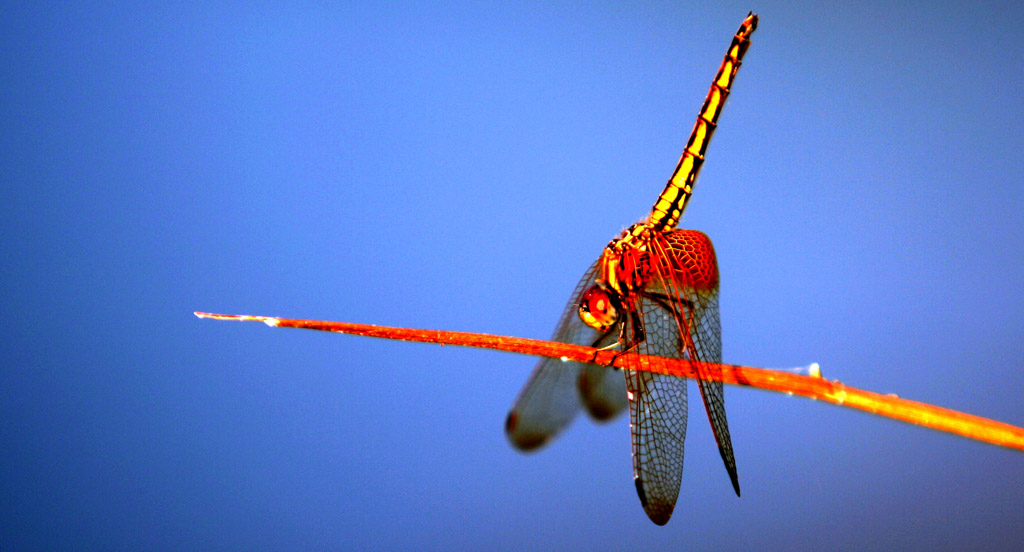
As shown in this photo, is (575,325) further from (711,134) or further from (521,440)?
(711,134)

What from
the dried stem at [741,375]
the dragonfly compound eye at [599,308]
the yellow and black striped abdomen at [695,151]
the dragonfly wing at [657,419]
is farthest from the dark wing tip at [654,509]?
the yellow and black striped abdomen at [695,151]

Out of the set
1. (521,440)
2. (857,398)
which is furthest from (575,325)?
(857,398)

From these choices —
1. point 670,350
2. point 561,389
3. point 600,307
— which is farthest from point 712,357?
point 561,389

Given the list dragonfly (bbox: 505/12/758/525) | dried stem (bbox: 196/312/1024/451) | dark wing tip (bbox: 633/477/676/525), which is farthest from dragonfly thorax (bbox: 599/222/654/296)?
dark wing tip (bbox: 633/477/676/525)

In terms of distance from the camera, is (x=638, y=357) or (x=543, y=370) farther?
(x=543, y=370)

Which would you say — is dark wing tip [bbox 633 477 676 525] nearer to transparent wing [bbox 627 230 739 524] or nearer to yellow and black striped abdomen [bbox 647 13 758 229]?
transparent wing [bbox 627 230 739 524]
